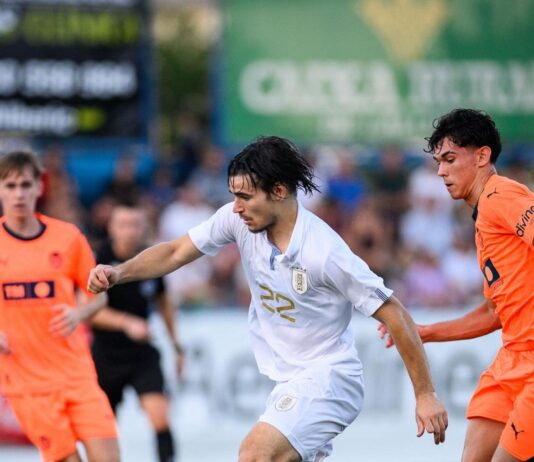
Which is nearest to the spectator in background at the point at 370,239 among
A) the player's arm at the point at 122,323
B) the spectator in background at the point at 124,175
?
the spectator in background at the point at 124,175

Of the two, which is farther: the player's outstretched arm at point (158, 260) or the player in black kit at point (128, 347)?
the player in black kit at point (128, 347)

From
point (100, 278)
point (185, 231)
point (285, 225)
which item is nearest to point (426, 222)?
point (185, 231)

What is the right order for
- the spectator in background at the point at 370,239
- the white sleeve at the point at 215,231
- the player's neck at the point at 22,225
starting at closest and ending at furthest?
1. the white sleeve at the point at 215,231
2. the player's neck at the point at 22,225
3. the spectator in background at the point at 370,239

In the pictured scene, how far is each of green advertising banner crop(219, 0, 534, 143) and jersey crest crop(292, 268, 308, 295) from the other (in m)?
8.55

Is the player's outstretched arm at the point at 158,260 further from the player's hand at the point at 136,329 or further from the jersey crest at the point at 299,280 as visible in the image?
the player's hand at the point at 136,329

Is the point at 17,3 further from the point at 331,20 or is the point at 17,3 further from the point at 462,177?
the point at 462,177

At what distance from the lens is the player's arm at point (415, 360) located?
6.11 m

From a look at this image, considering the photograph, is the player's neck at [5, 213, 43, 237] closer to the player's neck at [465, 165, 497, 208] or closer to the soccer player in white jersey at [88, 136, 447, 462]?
the soccer player in white jersey at [88, 136, 447, 462]

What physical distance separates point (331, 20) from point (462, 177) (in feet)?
30.1

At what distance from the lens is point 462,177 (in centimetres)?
658

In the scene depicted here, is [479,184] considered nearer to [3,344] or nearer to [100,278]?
[100,278]

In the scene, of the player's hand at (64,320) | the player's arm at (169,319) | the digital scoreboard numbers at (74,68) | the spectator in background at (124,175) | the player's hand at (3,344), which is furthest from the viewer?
the digital scoreboard numbers at (74,68)

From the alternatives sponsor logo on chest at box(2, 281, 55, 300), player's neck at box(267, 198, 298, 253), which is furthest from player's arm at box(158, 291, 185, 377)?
player's neck at box(267, 198, 298, 253)

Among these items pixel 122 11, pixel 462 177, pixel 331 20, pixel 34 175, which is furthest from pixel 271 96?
pixel 462 177
